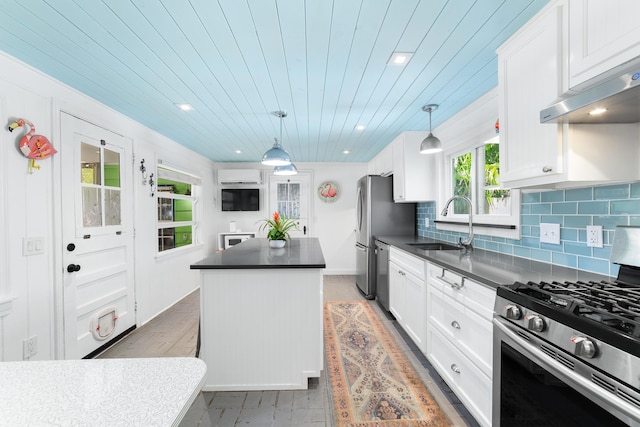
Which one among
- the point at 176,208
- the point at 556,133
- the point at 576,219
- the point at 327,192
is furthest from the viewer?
the point at 327,192

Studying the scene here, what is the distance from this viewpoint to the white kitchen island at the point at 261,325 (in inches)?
84.3

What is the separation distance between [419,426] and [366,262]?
104 inches

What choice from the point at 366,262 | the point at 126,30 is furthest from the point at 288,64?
the point at 366,262

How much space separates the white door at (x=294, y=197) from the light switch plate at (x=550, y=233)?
446 centimetres

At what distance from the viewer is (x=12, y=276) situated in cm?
198

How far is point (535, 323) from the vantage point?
3.86 ft

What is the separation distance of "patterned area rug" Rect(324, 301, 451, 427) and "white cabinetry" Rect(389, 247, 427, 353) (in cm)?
23

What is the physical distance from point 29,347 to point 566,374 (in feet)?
10.1

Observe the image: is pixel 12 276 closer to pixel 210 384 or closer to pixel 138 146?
pixel 210 384

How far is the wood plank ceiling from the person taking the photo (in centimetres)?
154

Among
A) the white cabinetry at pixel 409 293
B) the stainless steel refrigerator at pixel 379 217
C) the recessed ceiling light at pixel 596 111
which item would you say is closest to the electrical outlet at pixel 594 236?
the recessed ceiling light at pixel 596 111

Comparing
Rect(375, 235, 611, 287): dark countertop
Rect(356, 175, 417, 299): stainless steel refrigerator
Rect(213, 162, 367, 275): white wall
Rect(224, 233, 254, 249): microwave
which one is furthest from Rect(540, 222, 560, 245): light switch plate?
Rect(224, 233, 254, 249): microwave

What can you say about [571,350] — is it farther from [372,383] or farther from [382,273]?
[382,273]

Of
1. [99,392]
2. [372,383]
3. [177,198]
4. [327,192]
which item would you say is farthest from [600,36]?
[327,192]
